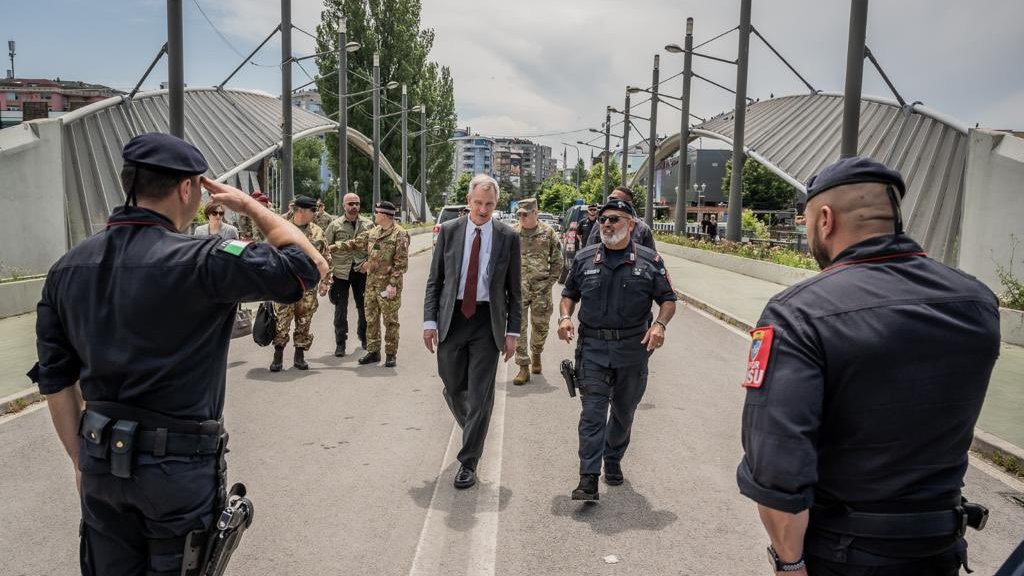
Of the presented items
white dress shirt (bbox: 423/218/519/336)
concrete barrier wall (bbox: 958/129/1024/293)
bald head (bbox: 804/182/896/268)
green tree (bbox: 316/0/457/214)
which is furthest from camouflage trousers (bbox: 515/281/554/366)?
green tree (bbox: 316/0/457/214)

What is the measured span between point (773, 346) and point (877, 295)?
285 mm

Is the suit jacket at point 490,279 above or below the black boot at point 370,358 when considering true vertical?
above

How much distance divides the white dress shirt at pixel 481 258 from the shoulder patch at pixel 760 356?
140 inches

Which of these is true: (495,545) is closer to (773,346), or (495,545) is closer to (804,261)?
(773,346)

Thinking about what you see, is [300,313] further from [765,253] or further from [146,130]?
[146,130]

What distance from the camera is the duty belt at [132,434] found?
2270 millimetres

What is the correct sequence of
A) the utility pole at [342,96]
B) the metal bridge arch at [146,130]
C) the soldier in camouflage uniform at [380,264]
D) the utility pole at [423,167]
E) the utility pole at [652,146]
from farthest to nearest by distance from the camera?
the utility pole at [423,167] → the utility pole at [652,146] → the utility pole at [342,96] → the metal bridge arch at [146,130] → the soldier in camouflage uniform at [380,264]

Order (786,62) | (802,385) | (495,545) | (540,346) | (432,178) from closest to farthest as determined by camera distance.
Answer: (802,385), (495,545), (540,346), (786,62), (432,178)

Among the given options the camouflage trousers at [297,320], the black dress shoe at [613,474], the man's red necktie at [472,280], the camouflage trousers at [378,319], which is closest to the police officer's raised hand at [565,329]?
the man's red necktie at [472,280]

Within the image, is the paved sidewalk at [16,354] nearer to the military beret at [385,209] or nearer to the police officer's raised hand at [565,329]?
the military beret at [385,209]

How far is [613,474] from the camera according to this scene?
525cm

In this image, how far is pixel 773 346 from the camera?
201 cm

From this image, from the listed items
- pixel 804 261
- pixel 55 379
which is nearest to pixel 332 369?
pixel 55 379

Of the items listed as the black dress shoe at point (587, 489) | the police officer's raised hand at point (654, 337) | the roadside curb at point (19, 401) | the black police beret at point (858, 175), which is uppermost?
the black police beret at point (858, 175)
